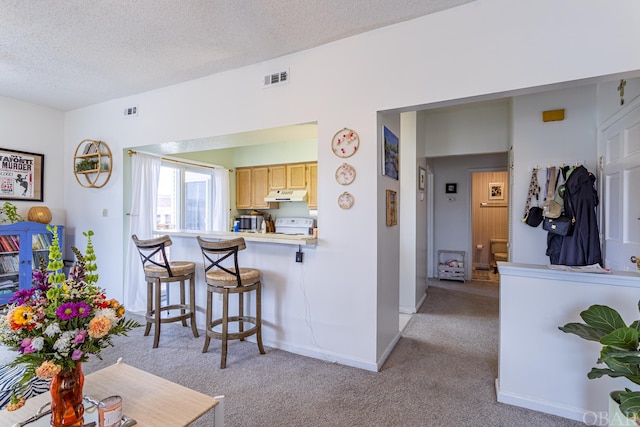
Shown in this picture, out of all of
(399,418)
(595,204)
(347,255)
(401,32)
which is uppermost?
(401,32)

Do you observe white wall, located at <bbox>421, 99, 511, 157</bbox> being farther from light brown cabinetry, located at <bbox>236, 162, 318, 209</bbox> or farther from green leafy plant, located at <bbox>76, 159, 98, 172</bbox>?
green leafy plant, located at <bbox>76, 159, 98, 172</bbox>

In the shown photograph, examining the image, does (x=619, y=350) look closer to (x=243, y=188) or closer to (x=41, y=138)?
(x=243, y=188)

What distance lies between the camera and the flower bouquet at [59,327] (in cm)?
113

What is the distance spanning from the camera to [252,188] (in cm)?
594

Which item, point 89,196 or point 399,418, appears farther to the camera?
point 89,196

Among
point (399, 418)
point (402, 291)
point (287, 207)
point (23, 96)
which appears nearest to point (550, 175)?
point (402, 291)

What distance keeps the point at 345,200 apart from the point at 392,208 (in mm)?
528

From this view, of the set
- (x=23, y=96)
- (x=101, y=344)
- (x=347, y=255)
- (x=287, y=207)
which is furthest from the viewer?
(x=287, y=207)

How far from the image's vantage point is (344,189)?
264 centimetres

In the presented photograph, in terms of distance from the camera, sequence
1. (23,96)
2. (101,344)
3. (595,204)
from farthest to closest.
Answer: (23,96) → (595,204) → (101,344)

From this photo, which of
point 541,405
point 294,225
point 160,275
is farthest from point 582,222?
point 160,275

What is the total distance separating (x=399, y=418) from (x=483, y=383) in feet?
2.79

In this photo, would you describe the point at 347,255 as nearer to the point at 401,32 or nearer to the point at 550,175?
the point at 401,32

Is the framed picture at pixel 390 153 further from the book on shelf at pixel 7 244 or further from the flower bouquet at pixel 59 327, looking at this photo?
the book on shelf at pixel 7 244
